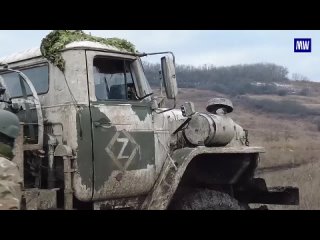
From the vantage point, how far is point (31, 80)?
20.4 feet

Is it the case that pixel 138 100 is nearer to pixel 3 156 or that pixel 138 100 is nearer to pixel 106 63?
pixel 106 63

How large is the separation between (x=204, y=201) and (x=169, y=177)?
0.81 metres

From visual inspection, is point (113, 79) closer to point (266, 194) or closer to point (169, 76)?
point (169, 76)

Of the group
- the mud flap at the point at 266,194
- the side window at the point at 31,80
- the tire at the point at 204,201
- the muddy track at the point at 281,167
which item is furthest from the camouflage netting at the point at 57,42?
the muddy track at the point at 281,167

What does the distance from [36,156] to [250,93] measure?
41502mm

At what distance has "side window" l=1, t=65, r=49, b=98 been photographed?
6.08 m

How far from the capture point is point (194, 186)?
23.5 feet

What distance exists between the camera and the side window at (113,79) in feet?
19.9

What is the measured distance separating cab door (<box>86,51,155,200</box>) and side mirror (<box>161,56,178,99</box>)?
29 centimetres

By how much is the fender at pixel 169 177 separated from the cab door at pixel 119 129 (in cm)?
11

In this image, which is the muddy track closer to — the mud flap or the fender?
the mud flap

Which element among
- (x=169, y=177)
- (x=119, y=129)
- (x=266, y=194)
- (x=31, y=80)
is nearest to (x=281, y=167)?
(x=266, y=194)

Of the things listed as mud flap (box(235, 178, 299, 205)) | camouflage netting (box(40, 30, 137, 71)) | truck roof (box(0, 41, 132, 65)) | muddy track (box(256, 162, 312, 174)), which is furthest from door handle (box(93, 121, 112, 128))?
muddy track (box(256, 162, 312, 174))
